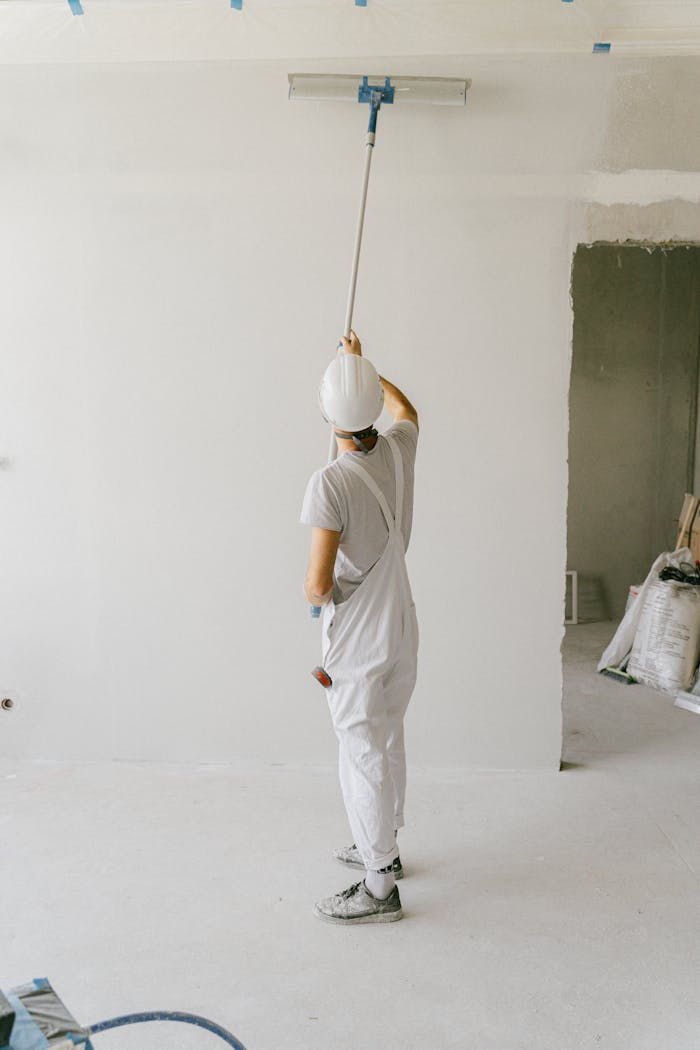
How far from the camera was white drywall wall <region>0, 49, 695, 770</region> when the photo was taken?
2719 millimetres

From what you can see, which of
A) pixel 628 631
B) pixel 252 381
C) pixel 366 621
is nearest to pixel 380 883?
pixel 366 621

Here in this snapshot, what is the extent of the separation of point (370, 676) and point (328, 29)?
1.96 meters

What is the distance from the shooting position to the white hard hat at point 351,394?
76.8 inches

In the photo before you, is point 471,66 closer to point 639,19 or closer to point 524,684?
point 639,19

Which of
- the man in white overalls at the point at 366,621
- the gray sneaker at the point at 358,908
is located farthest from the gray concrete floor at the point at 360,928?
the man in white overalls at the point at 366,621

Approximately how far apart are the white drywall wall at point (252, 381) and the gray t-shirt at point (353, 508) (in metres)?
0.82

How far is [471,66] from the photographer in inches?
105

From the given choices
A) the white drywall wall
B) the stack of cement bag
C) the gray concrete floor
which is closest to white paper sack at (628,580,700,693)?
the stack of cement bag

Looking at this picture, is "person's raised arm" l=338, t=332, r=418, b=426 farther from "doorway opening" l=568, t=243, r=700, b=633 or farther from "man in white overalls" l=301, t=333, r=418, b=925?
"doorway opening" l=568, t=243, r=700, b=633

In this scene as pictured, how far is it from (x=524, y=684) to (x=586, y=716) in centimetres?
69

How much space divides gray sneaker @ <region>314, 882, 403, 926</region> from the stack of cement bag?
7.05 feet

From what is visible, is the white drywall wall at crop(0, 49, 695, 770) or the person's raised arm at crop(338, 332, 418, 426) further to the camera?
the white drywall wall at crop(0, 49, 695, 770)

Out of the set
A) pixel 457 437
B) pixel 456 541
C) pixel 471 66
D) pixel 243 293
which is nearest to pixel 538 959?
pixel 456 541

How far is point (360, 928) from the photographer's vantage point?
2.01 meters
